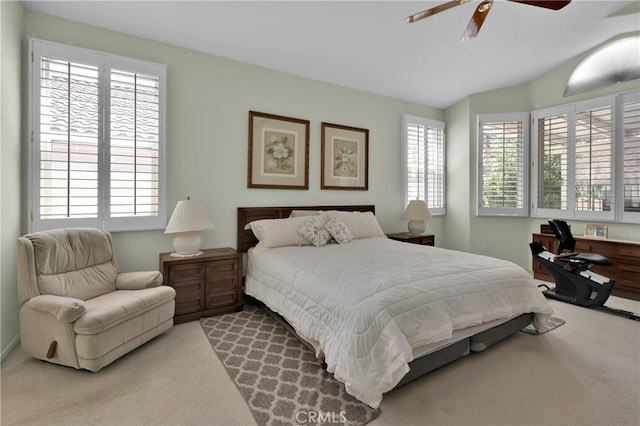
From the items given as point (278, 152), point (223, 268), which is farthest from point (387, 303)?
point (278, 152)

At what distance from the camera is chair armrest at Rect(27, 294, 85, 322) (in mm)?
2035

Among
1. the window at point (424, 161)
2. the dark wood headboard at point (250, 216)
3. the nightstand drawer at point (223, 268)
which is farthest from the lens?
the window at point (424, 161)

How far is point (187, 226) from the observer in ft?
10.1

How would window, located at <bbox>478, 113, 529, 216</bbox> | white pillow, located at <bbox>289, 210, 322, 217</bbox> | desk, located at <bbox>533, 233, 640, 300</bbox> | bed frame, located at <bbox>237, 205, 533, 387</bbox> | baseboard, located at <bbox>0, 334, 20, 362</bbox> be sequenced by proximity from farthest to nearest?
window, located at <bbox>478, 113, 529, 216</bbox> < white pillow, located at <bbox>289, 210, 322, 217</bbox> < desk, located at <bbox>533, 233, 640, 300</bbox> < baseboard, located at <bbox>0, 334, 20, 362</bbox> < bed frame, located at <bbox>237, 205, 533, 387</bbox>

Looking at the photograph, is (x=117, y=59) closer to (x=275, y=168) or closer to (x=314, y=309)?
(x=275, y=168)

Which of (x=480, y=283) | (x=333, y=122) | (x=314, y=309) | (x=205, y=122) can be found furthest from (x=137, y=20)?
(x=480, y=283)

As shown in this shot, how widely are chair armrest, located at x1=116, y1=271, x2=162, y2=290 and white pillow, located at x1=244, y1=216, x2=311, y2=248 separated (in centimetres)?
112

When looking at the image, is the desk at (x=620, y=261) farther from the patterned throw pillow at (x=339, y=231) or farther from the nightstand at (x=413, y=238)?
the patterned throw pillow at (x=339, y=231)

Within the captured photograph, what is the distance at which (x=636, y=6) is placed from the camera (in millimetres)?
3477

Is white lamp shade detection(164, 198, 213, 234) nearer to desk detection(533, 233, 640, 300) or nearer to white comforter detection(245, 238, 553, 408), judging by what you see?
white comforter detection(245, 238, 553, 408)

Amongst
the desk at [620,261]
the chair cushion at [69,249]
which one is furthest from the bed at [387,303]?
the desk at [620,261]

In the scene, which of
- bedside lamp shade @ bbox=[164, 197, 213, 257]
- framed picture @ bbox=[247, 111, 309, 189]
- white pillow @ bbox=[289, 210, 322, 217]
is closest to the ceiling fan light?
framed picture @ bbox=[247, 111, 309, 189]

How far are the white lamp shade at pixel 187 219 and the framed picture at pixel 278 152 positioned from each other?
873 millimetres

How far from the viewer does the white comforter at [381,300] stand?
1.72 meters
